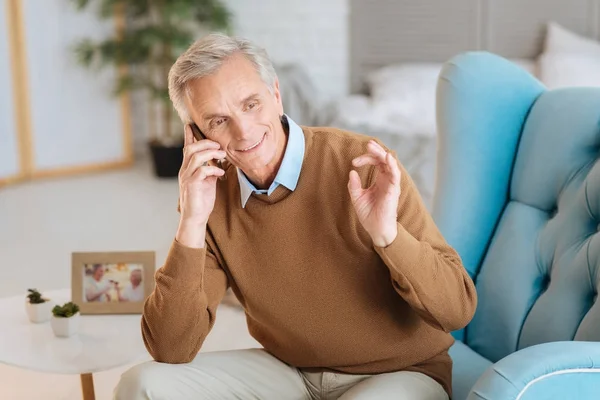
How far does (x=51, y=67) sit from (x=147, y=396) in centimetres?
405

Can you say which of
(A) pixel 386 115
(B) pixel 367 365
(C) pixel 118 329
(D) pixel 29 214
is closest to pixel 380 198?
(B) pixel 367 365

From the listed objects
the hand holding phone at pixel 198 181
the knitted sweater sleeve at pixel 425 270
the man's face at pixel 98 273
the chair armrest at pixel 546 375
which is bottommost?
the man's face at pixel 98 273

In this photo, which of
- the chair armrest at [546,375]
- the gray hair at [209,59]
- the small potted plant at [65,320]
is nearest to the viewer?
the chair armrest at [546,375]

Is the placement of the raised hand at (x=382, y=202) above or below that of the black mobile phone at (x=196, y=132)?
below

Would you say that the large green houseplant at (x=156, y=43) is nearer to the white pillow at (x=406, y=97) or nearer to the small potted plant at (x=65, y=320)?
the white pillow at (x=406, y=97)

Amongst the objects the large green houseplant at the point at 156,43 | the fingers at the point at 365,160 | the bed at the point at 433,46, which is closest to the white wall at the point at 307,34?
the bed at the point at 433,46

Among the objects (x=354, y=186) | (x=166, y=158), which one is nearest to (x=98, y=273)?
(x=354, y=186)

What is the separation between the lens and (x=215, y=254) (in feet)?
5.37

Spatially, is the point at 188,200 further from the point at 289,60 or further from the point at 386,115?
the point at 289,60

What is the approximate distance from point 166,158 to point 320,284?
3.86m

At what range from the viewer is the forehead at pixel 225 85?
1.51m

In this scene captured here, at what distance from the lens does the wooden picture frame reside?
2.09 meters

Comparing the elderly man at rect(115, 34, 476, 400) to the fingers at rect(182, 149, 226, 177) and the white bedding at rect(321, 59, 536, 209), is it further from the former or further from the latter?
the white bedding at rect(321, 59, 536, 209)

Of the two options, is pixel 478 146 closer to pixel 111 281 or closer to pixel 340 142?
pixel 340 142
